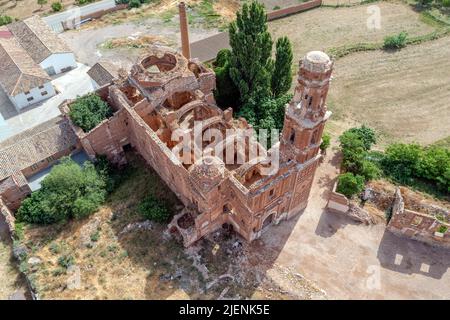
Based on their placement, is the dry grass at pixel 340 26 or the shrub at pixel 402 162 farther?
the dry grass at pixel 340 26

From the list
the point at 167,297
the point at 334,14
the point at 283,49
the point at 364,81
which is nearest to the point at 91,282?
the point at 167,297

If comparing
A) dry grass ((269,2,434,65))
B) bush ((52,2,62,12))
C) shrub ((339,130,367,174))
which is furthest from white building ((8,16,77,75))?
shrub ((339,130,367,174))

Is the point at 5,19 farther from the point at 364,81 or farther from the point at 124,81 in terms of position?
the point at 364,81

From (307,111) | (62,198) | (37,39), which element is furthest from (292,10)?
(62,198)

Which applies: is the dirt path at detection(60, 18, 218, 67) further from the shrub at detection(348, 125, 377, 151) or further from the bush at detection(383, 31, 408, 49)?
the shrub at detection(348, 125, 377, 151)

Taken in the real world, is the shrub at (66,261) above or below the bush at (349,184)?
below

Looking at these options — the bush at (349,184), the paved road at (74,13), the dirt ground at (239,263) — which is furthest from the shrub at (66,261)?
the paved road at (74,13)

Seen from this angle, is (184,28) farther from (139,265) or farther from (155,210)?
(139,265)

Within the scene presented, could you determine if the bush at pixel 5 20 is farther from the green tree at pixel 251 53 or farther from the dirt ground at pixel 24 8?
the green tree at pixel 251 53
